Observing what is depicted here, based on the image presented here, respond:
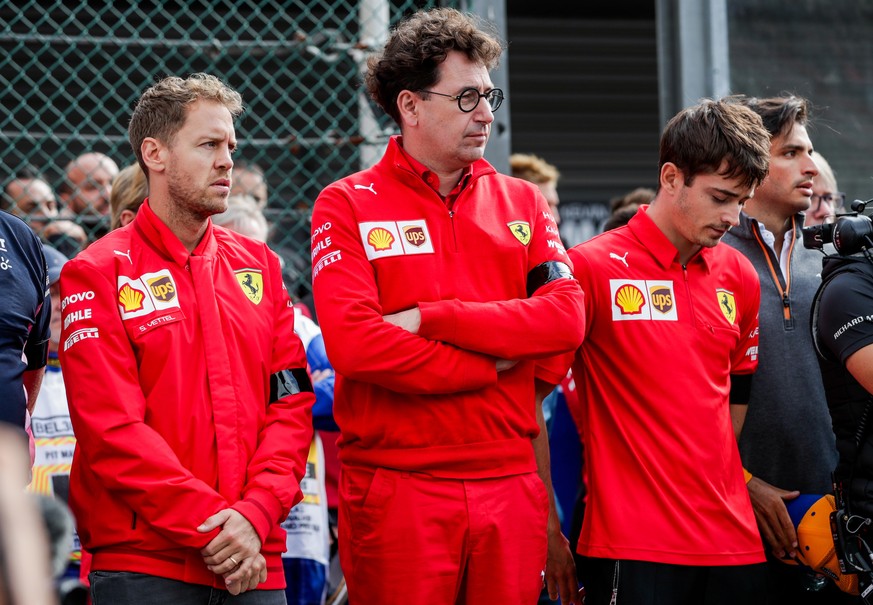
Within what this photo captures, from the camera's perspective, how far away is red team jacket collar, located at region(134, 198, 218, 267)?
3.21m

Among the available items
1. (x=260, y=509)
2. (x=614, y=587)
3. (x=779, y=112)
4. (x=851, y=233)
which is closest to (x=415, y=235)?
(x=260, y=509)

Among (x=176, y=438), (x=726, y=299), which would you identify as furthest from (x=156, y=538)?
(x=726, y=299)

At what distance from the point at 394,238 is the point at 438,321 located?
306 millimetres

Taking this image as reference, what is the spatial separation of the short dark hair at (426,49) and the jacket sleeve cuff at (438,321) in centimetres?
70

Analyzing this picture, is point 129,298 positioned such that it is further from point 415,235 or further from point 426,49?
point 426,49

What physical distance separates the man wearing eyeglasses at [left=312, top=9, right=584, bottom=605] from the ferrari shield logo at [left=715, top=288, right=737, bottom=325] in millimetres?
592

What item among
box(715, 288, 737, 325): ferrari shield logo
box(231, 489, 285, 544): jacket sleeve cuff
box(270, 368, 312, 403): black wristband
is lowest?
box(231, 489, 285, 544): jacket sleeve cuff

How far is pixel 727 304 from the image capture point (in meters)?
3.66

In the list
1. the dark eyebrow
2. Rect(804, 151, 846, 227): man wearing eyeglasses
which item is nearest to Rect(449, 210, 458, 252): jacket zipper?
the dark eyebrow

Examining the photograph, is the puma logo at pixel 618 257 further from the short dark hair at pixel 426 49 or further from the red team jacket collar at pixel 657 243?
the short dark hair at pixel 426 49

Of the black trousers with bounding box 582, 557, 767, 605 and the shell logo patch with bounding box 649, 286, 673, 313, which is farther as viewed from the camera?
the shell logo patch with bounding box 649, 286, 673, 313

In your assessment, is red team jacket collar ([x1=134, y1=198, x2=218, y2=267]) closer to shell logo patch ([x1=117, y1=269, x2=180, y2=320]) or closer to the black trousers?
shell logo patch ([x1=117, y1=269, x2=180, y2=320])

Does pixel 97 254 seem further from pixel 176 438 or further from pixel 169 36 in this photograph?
pixel 169 36

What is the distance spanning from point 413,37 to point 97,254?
1117 mm
